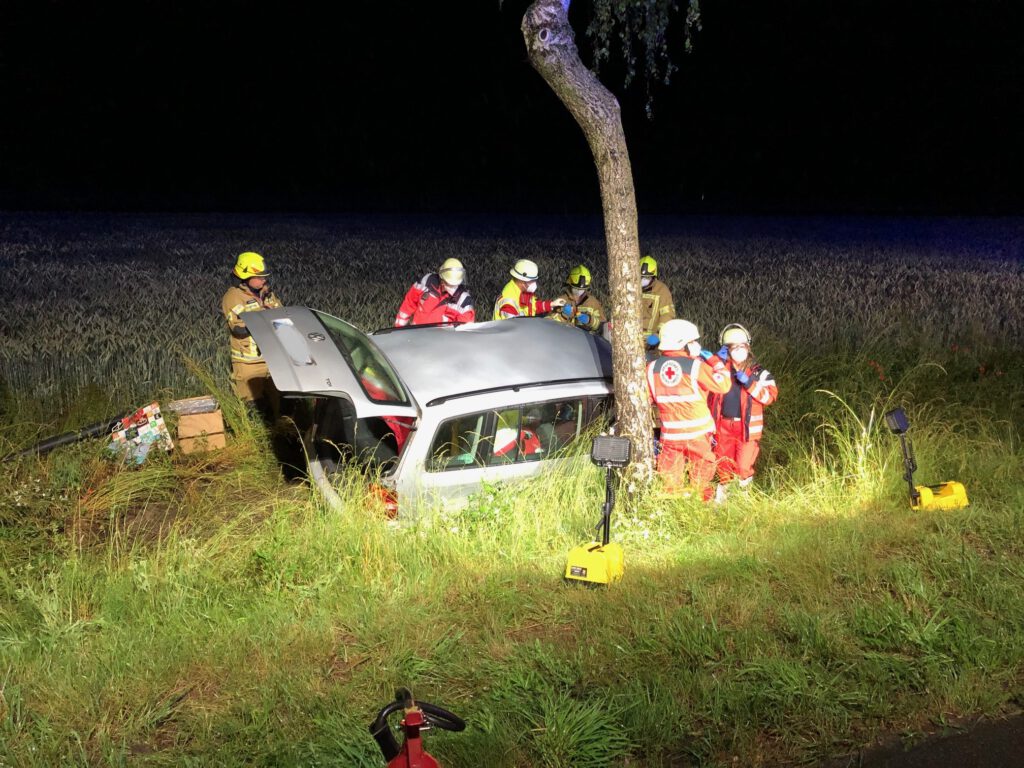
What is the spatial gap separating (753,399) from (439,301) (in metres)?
3.78

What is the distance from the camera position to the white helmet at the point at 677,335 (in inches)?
307

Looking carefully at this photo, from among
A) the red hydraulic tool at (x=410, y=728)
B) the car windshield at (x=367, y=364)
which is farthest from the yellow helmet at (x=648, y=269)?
the red hydraulic tool at (x=410, y=728)

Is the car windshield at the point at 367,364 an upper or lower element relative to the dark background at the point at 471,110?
lower

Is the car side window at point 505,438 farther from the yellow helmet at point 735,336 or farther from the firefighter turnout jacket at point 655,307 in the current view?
the firefighter turnout jacket at point 655,307

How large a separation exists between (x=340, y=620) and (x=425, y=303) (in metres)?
5.35

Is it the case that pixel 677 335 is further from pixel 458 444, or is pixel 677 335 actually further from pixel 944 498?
pixel 944 498

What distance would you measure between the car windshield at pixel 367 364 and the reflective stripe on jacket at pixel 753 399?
273 cm

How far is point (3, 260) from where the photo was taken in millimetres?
21922

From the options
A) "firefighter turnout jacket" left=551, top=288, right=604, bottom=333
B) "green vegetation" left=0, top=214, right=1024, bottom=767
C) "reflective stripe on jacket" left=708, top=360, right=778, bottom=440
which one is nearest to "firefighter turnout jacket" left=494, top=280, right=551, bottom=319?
"firefighter turnout jacket" left=551, top=288, right=604, bottom=333

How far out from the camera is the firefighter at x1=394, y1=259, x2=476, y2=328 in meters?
10.5

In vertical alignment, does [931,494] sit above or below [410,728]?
Answer: below

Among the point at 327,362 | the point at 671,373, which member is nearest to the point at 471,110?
the point at 671,373

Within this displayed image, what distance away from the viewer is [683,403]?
25.3 feet

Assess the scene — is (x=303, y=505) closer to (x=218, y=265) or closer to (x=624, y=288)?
(x=624, y=288)
